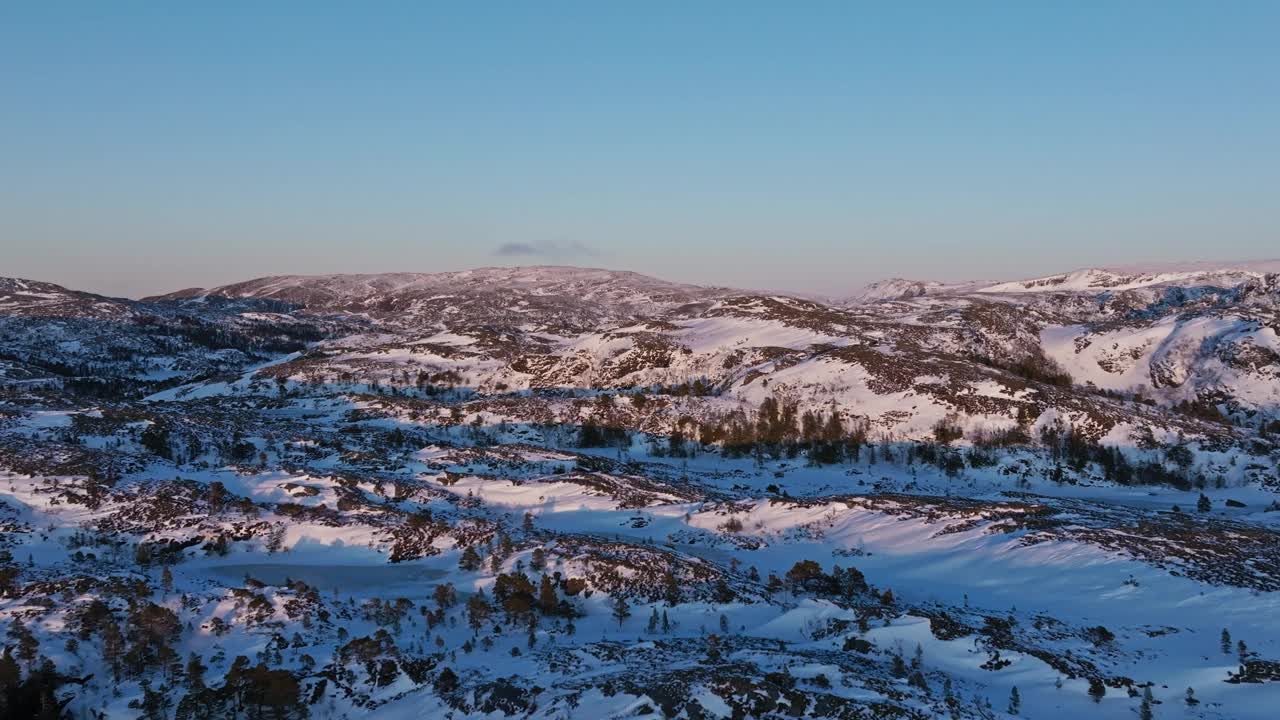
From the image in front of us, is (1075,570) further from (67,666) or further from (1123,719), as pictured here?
(67,666)

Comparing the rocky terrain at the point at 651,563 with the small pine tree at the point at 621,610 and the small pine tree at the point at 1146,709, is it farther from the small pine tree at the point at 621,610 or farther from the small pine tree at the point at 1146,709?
the small pine tree at the point at 1146,709

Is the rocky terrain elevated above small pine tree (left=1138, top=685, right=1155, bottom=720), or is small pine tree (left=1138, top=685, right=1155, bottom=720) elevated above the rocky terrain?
small pine tree (left=1138, top=685, right=1155, bottom=720)

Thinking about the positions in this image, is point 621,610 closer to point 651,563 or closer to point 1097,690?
point 651,563

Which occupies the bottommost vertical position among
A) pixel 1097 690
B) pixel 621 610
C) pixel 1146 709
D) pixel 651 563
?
pixel 621 610

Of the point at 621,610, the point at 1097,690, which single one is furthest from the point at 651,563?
the point at 1097,690

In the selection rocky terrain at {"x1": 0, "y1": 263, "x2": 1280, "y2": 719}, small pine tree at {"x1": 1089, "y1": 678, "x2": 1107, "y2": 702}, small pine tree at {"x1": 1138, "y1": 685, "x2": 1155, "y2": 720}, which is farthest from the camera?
small pine tree at {"x1": 1089, "y1": 678, "x2": 1107, "y2": 702}

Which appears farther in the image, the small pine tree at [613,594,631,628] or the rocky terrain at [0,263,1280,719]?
the small pine tree at [613,594,631,628]

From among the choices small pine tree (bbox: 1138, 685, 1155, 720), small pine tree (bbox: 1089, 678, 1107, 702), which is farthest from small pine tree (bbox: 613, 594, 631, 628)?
small pine tree (bbox: 1138, 685, 1155, 720)

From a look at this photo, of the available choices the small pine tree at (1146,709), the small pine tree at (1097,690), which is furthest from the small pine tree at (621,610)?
the small pine tree at (1146,709)

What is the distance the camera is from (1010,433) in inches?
3457

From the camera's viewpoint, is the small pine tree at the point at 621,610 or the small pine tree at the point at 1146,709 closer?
the small pine tree at the point at 1146,709

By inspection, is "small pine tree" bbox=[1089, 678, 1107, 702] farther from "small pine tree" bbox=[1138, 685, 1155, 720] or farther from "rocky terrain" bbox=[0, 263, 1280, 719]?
"small pine tree" bbox=[1138, 685, 1155, 720]

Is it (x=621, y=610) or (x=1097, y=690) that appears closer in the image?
(x=1097, y=690)

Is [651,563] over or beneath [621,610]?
over
